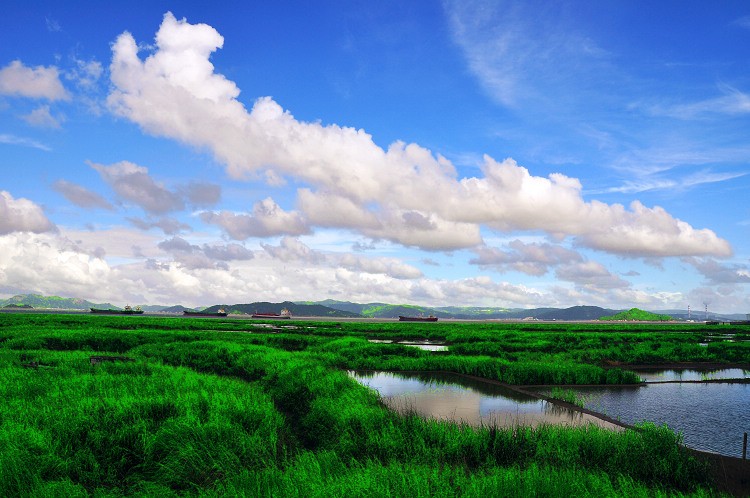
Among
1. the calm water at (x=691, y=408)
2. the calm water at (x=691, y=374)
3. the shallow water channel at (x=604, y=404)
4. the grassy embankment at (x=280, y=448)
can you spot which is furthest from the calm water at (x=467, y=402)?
the calm water at (x=691, y=374)

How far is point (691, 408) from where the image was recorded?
19.1 m

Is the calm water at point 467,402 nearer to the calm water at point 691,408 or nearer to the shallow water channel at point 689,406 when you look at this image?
the shallow water channel at point 689,406

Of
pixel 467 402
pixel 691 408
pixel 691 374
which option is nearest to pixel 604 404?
pixel 691 408

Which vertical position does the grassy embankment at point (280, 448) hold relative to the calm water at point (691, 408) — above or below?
above

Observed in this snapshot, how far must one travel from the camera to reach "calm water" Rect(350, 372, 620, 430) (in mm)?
16219

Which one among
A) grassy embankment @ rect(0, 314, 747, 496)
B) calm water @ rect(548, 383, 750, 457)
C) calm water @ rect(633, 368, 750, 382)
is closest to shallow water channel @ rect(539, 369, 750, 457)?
calm water @ rect(548, 383, 750, 457)

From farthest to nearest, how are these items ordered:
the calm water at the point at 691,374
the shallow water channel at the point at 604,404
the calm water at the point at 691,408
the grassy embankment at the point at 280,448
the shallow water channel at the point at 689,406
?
1. the calm water at the point at 691,374
2. the shallow water channel at the point at 604,404
3. the shallow water channel at the point at 689,406
4. the calm water at the point at 691,408
5. the grassy embankment at the point at 280,448

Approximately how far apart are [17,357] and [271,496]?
24.4 metres

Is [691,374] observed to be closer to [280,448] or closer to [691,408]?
[691,408]

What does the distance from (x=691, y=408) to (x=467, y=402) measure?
9.26 metres

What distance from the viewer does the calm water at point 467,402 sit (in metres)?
16.2

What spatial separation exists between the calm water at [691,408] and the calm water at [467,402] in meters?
2.37

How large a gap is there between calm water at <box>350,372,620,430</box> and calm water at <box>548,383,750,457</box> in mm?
2370

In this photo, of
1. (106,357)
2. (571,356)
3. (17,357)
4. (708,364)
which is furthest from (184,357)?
(708,364)
